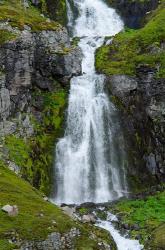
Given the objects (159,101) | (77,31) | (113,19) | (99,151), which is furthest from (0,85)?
(113,19)

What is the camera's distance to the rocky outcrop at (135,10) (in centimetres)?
5919

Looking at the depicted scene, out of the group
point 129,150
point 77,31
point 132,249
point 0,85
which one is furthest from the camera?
point 77,31

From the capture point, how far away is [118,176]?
36906 mm

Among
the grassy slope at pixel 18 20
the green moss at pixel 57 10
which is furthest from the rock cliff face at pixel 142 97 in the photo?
the green moss at pixel 57 10

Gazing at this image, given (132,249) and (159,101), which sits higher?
(159,101)

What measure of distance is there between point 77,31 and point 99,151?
74.1ft

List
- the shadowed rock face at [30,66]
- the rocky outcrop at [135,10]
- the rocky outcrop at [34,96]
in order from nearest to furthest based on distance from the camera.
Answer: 1. the rocky outcrop at [34,96]
2. the shadowed rock face at [30,66]
3. the rocky outcrop at [135,10]

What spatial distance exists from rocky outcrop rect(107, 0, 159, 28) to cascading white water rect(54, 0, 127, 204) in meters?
16.9

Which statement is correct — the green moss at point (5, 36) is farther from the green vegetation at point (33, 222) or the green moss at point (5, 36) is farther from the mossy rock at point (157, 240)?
the mossy rock at point (157, 240)

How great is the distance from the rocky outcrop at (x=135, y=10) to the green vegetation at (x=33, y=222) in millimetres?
39963

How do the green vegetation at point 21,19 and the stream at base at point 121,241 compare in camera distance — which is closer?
the stream at base at point 121,241

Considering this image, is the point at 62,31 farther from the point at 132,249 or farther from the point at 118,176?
the point at 132,249

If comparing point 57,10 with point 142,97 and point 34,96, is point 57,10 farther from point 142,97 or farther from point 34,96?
point 142,97

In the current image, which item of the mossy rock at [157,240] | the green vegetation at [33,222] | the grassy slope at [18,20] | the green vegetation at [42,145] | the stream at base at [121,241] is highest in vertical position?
the grassy slope at [18,20]
